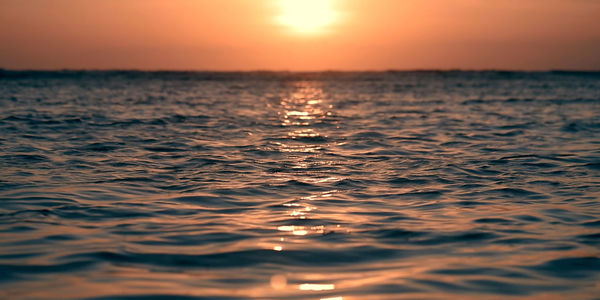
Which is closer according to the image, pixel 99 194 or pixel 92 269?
pixel 92 269

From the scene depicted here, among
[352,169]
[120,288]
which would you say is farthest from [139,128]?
[120,288]

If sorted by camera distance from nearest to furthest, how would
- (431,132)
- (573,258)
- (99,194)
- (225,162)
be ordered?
(573,258) < (99,194) < (225,162) < (431,132)

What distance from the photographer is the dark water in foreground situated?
6.18m

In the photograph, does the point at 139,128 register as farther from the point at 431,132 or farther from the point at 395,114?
the point at 395,114

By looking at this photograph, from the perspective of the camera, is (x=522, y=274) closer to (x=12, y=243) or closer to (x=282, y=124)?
(x=12, y=243)

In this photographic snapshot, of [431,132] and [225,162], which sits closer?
[225,162]

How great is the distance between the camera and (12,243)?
743 cm

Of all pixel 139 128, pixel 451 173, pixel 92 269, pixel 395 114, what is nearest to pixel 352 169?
pixel 451 173

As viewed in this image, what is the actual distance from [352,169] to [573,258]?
22.6ft

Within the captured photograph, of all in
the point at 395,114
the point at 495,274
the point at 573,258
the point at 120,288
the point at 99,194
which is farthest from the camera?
the point at 395,114

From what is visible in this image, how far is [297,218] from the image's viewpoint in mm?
8938

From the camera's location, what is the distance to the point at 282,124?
25.4 meters

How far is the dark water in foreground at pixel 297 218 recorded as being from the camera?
20.3 ft

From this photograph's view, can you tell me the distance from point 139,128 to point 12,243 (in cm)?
1539
